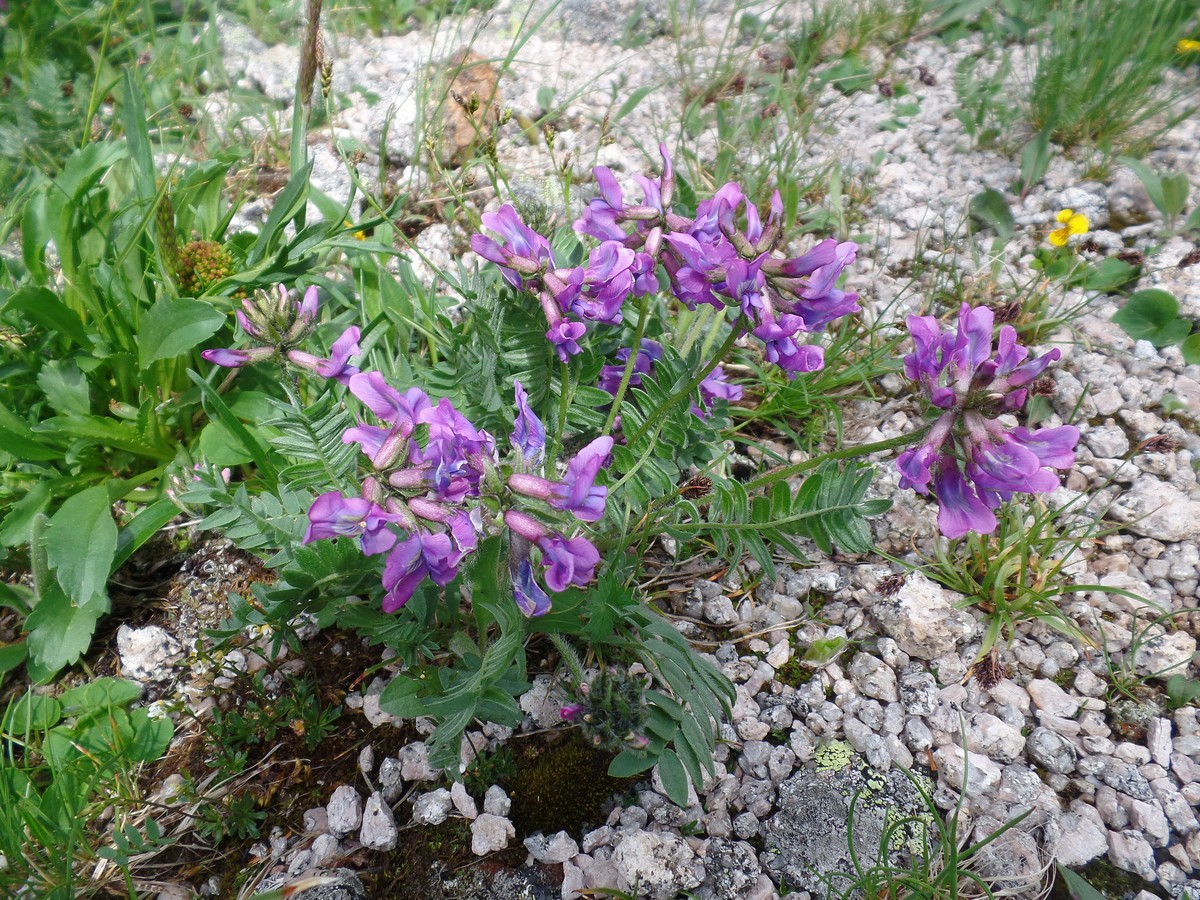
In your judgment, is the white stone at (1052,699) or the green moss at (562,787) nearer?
the green moss at (562,787)

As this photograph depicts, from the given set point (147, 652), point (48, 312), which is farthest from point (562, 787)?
point (48, 312)

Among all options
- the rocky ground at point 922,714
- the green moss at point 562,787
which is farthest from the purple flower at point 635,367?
the green moss at point 562,787

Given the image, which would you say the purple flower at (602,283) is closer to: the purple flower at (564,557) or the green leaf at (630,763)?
the purple flower at (564,557)

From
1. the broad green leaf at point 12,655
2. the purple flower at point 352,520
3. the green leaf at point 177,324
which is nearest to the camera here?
the purple flower at point 352,520

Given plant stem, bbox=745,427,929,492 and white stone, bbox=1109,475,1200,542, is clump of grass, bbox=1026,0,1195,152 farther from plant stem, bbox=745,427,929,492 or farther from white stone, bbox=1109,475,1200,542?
plant stem, bbox=745,427,929,492

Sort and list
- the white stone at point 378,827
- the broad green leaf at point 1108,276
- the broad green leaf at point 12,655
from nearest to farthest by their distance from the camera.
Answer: the white stone at point 378,827
the broad green leaf at point 12,655
the broad green leaf at point 1108,276

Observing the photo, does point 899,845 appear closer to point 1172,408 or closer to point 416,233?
point 1172,408
